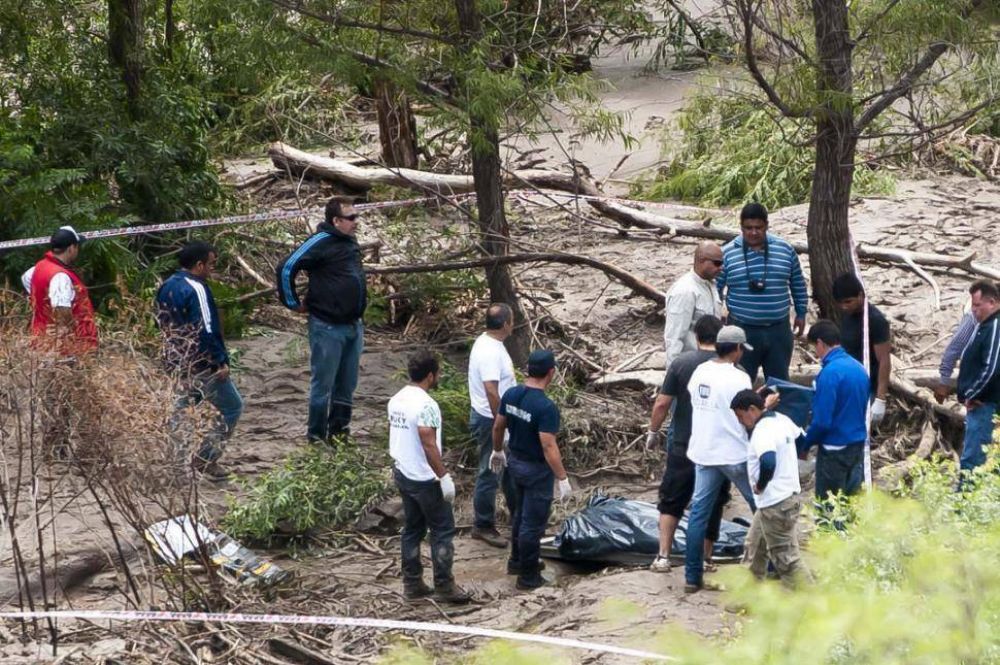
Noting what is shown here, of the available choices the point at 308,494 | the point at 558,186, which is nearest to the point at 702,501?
the point at 308,494

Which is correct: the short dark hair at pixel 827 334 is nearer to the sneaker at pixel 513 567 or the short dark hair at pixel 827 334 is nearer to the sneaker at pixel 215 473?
the sneaker at pixel 513 567

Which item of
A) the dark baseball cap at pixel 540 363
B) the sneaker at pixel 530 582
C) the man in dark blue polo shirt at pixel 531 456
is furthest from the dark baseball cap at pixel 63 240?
the sneaker at pixel 530 582

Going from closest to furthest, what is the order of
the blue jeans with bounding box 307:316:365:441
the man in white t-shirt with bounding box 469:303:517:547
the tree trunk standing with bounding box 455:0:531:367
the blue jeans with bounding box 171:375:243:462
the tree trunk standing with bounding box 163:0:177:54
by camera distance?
1. the man in white t-shirt with bounding box 469:303:517:547
2. the blue jeans with bounding box 171:375:243:462
3. the blue jeans with bounding box 307:316:365:441
4. the tree trunk standing with bounding box 455:0:531:367
5. the tree trunk standing with bounding box 163:0:177:54

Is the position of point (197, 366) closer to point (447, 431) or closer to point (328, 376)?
point (328, 376)

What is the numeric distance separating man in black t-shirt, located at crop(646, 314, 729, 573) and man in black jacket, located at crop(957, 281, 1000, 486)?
157cm

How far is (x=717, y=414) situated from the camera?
745cm

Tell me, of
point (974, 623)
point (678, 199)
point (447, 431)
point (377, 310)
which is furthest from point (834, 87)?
point (974, 623)

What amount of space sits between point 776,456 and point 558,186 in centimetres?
739

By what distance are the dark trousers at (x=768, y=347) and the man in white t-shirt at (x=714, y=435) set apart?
1697 millimetres

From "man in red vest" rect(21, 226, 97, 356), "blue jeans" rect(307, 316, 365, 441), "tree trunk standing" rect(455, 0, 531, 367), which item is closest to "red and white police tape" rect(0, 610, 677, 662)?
"man in red vest" rect(21, 226, 97, 356)

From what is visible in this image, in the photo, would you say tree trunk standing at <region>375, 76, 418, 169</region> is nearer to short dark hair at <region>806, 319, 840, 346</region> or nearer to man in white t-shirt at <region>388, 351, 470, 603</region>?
man in white t-shirt at <region>388, 351, 470, 603</region>

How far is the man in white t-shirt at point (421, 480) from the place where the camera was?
7.71m

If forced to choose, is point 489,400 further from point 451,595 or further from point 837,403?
point 837,403

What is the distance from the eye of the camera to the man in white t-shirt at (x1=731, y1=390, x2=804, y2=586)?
7016 mm
